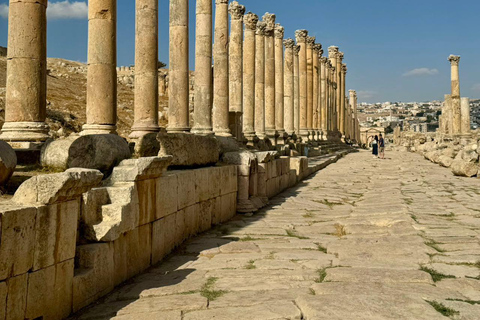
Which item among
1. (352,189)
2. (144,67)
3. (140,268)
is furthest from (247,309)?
(352,189)

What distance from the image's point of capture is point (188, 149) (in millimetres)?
7719

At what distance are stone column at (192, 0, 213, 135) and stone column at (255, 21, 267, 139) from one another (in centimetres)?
627

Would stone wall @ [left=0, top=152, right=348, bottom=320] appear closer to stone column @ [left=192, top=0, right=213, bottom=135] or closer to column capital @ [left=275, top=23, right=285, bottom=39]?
stone column @ [left=192, top=0, right=213, bottom=135]

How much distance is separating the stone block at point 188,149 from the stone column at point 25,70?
2.39m

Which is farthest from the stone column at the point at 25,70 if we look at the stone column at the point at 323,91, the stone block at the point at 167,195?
the stone column at the point at 323,91

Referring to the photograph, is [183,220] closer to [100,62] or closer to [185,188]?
[185,188]

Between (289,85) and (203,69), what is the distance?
44.9 feet

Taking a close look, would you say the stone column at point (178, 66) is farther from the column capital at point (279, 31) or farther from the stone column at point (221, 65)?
the column capital at point (279, 31)

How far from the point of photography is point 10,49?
27.3 ft

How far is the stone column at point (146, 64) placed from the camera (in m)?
12.5

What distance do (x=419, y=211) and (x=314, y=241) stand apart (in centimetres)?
332

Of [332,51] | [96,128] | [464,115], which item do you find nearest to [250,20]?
[96,128]

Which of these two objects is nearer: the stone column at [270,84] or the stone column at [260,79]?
the stone column at [260,79]

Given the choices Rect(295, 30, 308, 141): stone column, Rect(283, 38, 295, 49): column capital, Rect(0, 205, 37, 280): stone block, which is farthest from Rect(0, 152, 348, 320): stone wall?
Rect(295, 30, 308, 141): stone column
